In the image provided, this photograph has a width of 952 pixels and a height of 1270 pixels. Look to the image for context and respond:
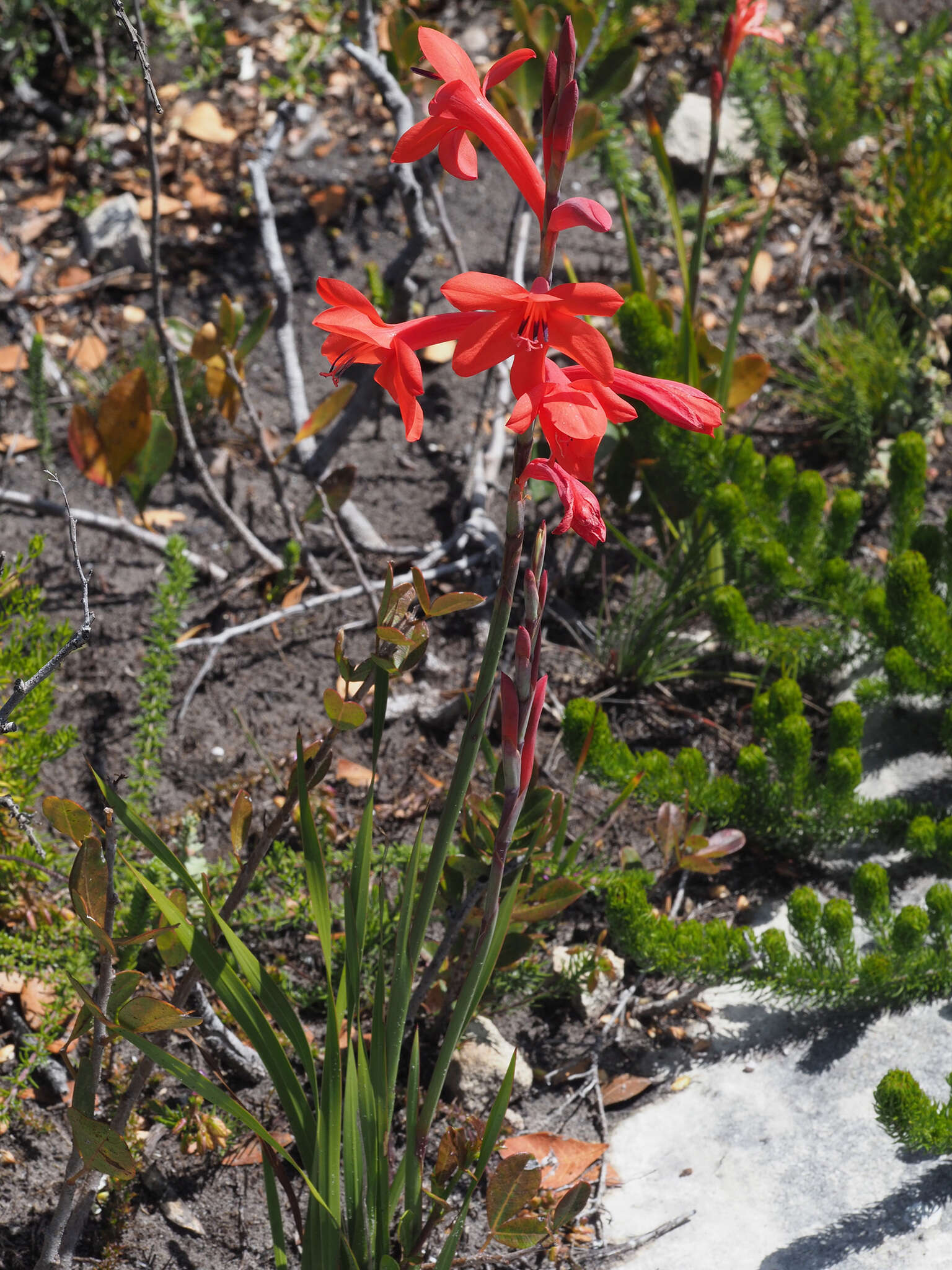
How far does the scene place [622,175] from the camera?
380cm

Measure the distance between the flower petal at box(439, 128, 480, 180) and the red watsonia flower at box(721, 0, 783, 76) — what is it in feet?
4.89

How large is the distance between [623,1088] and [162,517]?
1956mm

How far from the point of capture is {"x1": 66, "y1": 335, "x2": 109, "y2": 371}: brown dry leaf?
325 cm

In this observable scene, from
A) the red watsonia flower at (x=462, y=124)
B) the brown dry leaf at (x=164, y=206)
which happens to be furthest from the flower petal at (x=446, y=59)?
the brown dry leaf at (x=164, y=206)

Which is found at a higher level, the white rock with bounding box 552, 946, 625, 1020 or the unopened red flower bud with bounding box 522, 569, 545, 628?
the unopened red flower bud with bounding box 522, 569, 545, 628

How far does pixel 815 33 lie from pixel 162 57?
2722 mm

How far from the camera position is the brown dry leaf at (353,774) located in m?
2.44

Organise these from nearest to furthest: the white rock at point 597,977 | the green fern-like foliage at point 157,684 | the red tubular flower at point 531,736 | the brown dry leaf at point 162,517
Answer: the red tubular flower at point 531,736, the white rock at point 597,977, the green fern-like foliage at point 157,684, the brown dry leaf at point 162,517

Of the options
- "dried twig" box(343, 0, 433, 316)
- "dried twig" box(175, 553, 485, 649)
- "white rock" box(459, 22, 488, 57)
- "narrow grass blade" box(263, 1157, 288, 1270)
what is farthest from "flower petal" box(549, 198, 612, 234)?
"white rock" box(459, 22, 488, 57)

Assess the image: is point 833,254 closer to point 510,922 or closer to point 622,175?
point 622,175

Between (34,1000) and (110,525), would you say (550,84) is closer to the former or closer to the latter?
(34,1000)

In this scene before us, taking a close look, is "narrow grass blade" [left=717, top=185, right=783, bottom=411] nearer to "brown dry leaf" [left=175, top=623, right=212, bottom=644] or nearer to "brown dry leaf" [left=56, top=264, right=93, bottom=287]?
"brown dry leaf" [left=175, top=623, right=212, bottom=644]

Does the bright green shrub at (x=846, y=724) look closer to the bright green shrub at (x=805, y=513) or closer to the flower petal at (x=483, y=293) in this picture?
the bright green shrub at (x=805, y=513)

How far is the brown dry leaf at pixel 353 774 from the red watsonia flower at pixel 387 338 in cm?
145
